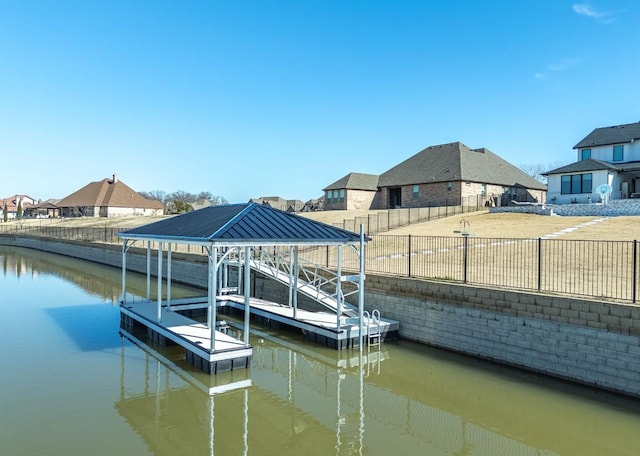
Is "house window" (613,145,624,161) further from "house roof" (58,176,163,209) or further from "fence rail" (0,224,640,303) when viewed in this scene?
"house roof" (58,176,163,209)

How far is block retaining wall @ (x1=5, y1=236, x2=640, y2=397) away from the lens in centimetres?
904

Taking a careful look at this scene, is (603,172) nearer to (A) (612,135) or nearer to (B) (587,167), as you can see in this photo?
(B) (587,167)

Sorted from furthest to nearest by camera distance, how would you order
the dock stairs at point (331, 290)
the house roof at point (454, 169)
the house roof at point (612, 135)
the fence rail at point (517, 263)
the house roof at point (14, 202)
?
the house roof at point (14, 202) → the house roof at point (454, 169) → the house roof at point (612, 135) → the dock stairs at point (331, 290) → the fence rail at point (517, 263)

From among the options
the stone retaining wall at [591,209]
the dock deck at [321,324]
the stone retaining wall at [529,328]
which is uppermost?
the stone retaining wall at [591,209]

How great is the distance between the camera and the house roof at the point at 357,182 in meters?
45.7

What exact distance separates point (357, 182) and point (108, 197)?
157ft

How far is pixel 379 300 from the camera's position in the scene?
14.2 m

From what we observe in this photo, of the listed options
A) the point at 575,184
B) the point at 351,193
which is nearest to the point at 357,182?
the point at 351,193

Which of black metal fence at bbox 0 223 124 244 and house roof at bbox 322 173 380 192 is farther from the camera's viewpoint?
house roof at bbox 322 173 380 192

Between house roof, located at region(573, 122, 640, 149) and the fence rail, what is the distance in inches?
897

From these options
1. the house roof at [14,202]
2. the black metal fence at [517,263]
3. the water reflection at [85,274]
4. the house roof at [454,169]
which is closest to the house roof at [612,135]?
the house roof at [454,169]

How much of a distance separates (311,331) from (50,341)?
722 cm

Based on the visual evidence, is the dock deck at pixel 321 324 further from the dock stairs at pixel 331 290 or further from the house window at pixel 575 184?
the house window at pixel 575 184

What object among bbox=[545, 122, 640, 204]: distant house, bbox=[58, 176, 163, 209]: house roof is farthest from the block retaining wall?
bbox=[58, 176, 163, 209]: house roof
